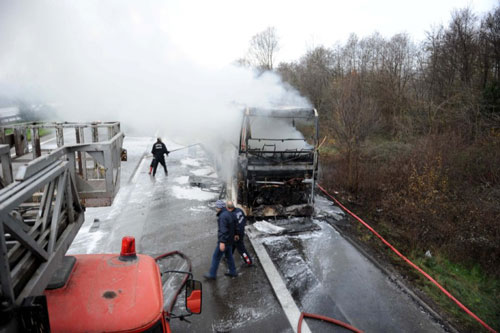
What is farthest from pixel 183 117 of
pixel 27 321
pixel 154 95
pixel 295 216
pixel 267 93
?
pixel 27 321

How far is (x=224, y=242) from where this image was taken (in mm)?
5422

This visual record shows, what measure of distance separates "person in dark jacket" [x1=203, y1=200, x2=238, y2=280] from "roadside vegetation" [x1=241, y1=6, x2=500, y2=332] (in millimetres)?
3036

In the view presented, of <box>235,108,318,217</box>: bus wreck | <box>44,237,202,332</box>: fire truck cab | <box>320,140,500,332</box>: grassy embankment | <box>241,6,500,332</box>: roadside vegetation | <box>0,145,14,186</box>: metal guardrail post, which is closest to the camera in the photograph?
Result: <box>44,237,202,332</box>: fire truck cab

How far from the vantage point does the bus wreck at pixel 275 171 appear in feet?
26.0

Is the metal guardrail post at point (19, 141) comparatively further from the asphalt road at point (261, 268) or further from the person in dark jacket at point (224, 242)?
the person in dark jacket at point (224, 242)

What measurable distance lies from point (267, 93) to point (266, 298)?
8.37 meters

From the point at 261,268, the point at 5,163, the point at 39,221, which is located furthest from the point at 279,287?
the point at 5,163

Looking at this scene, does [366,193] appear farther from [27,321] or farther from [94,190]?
[27,321]

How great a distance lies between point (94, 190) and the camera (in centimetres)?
351

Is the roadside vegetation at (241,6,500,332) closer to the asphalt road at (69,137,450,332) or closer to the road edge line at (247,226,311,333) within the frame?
the asphalt road at (69,137,450,332)

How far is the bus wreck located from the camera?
7926 mm

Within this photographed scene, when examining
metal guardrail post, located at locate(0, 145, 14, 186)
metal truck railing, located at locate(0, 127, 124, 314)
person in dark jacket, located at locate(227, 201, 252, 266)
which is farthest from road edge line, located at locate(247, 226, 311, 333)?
metal guardrail post, located at locate(0, 145, 14, 186)

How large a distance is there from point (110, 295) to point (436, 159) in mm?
9505

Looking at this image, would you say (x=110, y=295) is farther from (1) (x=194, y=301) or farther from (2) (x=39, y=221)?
(2) (x=39, y=221)
